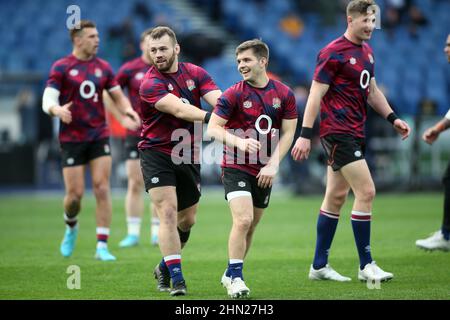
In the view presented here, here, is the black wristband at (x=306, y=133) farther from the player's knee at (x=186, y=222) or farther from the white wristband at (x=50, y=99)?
the white wristband at (x=50, y=99)

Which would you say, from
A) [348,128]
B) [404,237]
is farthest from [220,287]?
[404,237]

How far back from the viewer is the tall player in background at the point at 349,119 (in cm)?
839

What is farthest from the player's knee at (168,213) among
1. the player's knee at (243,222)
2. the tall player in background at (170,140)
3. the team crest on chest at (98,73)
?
the team crest on chest at (98,73)

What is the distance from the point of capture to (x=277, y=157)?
771cm

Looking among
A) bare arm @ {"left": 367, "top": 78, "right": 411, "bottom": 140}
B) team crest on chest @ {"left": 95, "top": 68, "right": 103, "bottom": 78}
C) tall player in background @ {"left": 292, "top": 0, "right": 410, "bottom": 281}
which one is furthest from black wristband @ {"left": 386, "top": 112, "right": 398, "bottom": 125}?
team crest on chest @ {"left": 95, "top": 68, "right": 103, "bottom": 78}

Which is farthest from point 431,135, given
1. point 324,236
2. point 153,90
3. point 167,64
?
point 153,90

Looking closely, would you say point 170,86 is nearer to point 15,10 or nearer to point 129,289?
point 129,289

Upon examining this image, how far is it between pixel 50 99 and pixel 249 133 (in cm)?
347

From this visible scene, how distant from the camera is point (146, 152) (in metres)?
8.01

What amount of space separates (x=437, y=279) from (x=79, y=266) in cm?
393

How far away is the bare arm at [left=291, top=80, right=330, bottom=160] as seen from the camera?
315 inches

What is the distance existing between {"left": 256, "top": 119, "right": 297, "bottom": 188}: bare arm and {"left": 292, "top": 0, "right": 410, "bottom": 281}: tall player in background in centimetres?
45

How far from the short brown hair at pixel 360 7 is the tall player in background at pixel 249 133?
3.98 feet

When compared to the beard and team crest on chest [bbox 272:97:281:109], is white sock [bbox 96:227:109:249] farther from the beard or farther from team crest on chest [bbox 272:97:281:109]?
team crest on chest [bbox 272:97:281:109]
